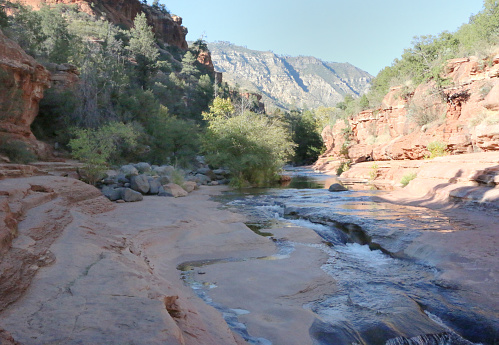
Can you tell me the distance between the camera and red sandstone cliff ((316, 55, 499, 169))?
13.3m

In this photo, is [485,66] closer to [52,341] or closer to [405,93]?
[405,93]

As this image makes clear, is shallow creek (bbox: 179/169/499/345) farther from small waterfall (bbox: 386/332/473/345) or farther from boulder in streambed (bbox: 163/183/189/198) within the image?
boulder in streambed (bbox: 163/183/189/198)

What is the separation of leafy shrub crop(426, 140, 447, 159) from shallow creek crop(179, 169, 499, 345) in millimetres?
10083

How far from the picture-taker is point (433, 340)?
10.7 feet

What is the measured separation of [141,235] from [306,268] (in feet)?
10.8

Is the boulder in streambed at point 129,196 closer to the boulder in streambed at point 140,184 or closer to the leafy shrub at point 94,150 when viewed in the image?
the boulder in streambed at point 140,184

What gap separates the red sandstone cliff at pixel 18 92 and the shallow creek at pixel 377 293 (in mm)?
11983

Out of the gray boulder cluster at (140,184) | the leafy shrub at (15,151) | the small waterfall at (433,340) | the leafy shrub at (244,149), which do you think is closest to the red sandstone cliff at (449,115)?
the leafy shrub at (244,149)

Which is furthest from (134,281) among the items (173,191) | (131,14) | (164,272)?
(131,14)

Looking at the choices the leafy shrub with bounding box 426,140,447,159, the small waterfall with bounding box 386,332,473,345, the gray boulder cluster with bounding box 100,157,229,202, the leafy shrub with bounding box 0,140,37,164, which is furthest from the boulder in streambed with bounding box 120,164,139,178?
the leafy shrub with bounding box 426,140,447,159

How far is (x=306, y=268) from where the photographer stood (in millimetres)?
5062

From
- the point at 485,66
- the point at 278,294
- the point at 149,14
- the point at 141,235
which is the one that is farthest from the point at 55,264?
the point at 149,14

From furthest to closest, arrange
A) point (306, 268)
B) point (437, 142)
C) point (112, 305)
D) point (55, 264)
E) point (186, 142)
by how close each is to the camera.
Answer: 1. point (186, 142)
2. point (437, 142)
3. point (306, 268)
4. point (55, 264)
5. point (112, 305)

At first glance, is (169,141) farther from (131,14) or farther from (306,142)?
(131,14)
